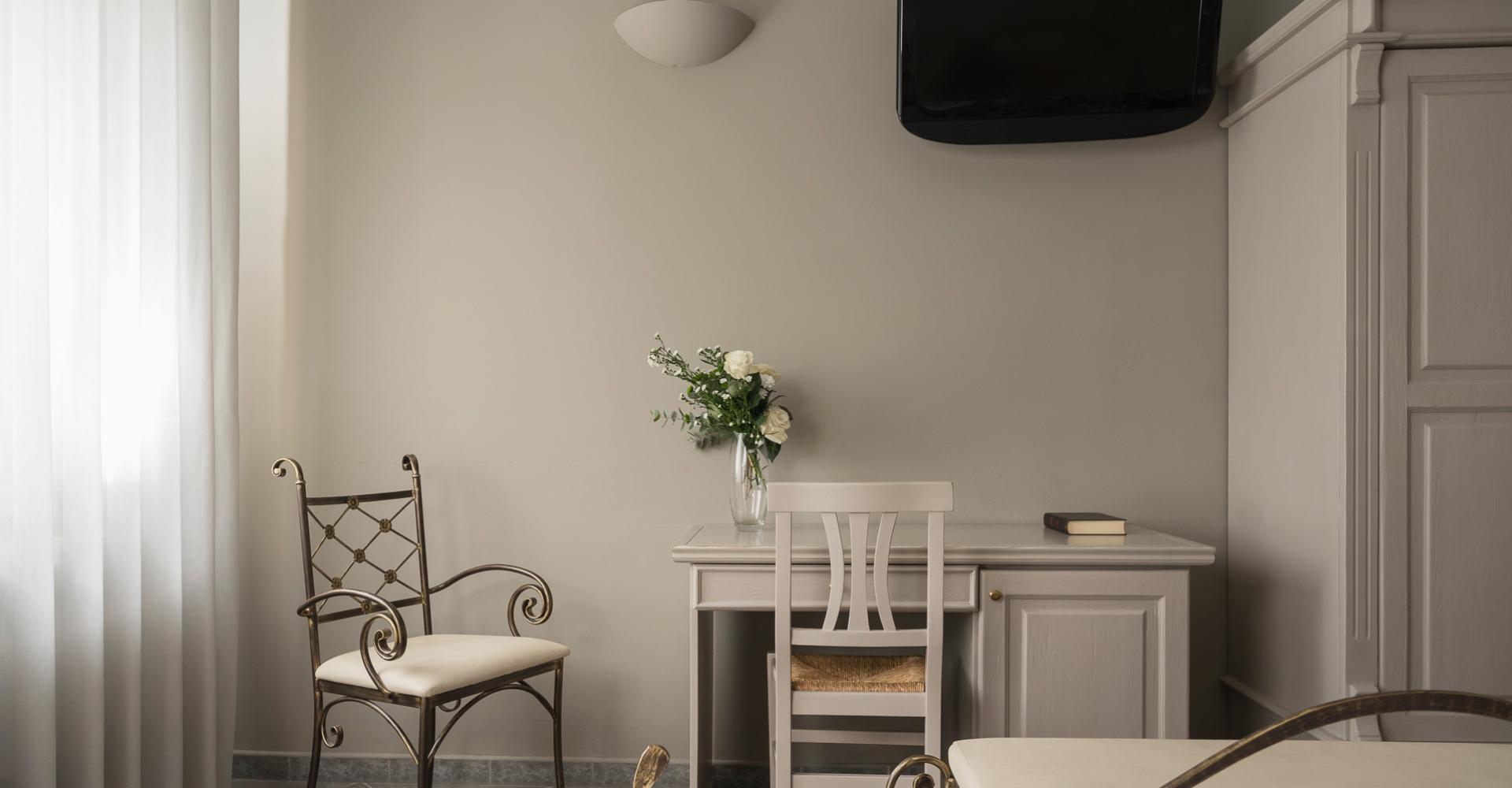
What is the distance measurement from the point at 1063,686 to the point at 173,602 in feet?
7.31

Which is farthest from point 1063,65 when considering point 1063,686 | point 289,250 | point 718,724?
point 289,250

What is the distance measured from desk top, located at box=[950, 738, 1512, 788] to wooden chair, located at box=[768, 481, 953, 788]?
2.80 ft

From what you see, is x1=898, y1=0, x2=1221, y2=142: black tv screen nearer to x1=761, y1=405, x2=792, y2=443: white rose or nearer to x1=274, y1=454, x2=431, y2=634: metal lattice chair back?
x1=761, y1=405, x2=792, y2=443: white rose

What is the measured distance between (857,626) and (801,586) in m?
0.22

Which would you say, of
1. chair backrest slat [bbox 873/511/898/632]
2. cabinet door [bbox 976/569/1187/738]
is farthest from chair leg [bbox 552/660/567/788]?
cabinet door [bbox 976/569/1187/738]

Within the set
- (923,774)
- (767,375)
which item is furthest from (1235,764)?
(767,375)

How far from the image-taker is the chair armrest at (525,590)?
8.19 ft

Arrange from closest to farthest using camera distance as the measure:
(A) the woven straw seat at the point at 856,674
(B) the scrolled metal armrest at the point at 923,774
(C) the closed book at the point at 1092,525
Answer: (B) the scrolled metal armrest at the point at 923,774, (A) the woven straw seat at the point at 856,674, (C) the closed book at the point at 1092,525

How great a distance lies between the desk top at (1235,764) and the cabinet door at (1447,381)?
1.03 m

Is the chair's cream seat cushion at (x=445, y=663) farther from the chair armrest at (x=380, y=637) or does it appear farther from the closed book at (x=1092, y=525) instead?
the closed book at (x=1092, y=525)

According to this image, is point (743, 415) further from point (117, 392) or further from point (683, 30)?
point (117, 392)

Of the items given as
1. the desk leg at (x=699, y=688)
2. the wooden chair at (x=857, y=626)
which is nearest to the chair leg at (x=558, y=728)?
the desk leg at (x=699, y=688)

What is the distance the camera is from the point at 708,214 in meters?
2.71

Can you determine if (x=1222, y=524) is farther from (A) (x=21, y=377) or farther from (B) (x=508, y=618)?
(A) (x=21, y=377)
